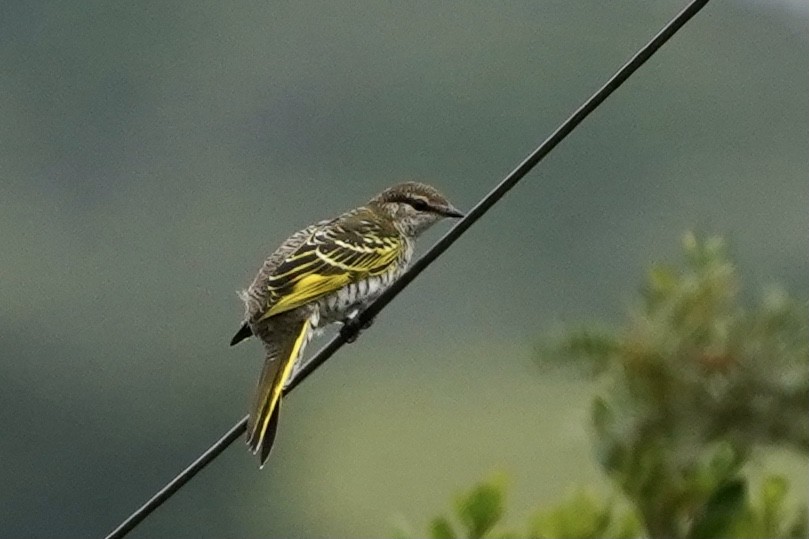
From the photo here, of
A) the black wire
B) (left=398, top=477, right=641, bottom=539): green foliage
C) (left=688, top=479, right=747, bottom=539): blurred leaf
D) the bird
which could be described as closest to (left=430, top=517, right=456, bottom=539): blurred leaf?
(left=398, top=477, right=641, bottom=539): green foliage

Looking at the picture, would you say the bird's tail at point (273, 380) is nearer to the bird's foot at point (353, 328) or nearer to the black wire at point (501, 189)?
the bird's foot at point (353, 328)

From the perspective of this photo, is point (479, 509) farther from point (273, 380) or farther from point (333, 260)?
point (333, 260)

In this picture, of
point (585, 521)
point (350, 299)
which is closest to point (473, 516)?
point (585, 521)

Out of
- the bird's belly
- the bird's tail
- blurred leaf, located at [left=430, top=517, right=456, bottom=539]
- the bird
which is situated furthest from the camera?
the bird's belly

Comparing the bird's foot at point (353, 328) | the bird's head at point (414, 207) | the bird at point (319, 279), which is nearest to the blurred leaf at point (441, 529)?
the bird at point (319, 279)

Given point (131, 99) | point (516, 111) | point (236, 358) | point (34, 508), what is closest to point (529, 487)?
point (34, 508)

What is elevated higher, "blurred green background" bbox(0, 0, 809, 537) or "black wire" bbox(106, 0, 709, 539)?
"blurred green background" bbox(0, 0, 809, 537)

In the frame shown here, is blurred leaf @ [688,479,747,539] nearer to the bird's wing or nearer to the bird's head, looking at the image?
the bird's wing
